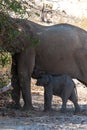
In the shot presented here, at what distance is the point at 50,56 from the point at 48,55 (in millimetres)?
56

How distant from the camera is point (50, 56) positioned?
47.6ft

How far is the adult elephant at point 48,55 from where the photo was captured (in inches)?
555

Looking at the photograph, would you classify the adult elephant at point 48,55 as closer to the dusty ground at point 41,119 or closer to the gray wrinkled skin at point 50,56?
the gray wrinkled skin at point 50,56

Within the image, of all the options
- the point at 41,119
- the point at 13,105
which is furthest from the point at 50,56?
the point at 41,119

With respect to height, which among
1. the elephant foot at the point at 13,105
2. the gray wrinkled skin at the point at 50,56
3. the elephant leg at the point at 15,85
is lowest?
the elephant foot at the point at 13,105

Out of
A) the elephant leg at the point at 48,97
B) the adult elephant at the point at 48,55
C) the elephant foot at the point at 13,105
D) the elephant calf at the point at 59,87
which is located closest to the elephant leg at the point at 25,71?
the adult elephant at the point at 48,55

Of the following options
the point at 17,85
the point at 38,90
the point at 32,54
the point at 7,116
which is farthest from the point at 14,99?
the point at 38,90

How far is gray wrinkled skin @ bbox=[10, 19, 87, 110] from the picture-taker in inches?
555

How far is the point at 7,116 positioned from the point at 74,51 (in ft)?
10.1

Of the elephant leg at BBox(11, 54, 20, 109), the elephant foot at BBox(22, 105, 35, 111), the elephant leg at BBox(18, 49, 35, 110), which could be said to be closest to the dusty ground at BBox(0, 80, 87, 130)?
the elephant foot at BBox(22, 105, 35, 111)

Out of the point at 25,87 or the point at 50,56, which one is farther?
the point at 50,56

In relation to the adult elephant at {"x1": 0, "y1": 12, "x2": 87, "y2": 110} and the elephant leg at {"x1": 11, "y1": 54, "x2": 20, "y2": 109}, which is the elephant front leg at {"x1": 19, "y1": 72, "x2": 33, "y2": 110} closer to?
the adult elephant at {"x1": 0, "y1": 12, "x2": 87, "y2": 110}

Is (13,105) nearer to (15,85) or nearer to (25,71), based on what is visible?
(15,85)

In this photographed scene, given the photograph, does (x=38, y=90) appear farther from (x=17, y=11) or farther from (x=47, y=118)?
(x=17, y=11)
